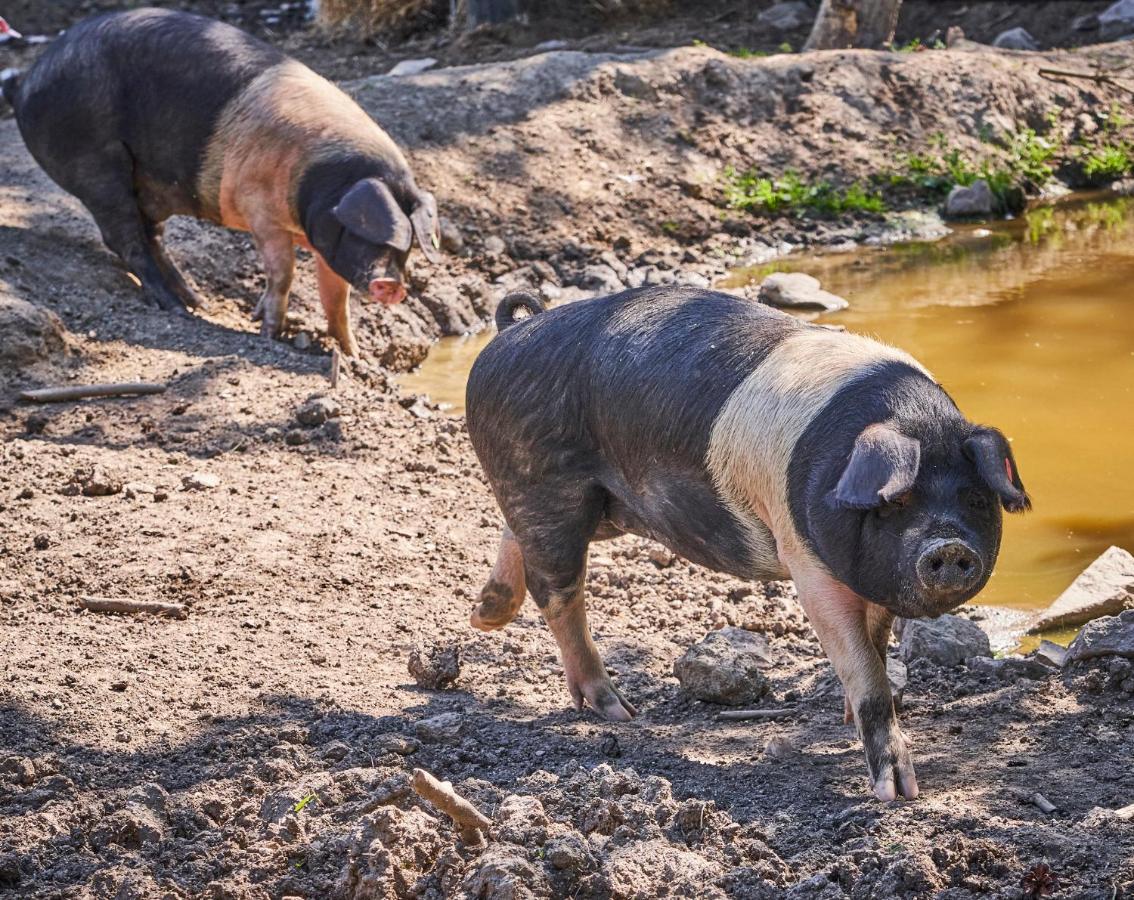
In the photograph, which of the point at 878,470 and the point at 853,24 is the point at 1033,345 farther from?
the point at 853,24

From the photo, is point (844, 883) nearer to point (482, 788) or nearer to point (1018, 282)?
point (482, 788)

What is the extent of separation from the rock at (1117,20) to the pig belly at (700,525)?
13598 millimetres

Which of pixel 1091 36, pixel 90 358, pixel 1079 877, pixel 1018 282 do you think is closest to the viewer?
pixel 1079 877

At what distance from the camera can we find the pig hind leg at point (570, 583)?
458 centimetres

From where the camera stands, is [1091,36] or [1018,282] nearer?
[1018,282]

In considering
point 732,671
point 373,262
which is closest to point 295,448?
point 373,262

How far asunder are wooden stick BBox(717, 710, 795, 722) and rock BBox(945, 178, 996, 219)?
27.9 ft

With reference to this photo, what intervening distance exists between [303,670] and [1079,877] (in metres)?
2.60

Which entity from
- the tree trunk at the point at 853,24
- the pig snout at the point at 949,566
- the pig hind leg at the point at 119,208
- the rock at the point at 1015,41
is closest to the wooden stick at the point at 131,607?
the pig snout at the point at 949,566

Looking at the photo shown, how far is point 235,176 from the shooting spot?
8391 mm

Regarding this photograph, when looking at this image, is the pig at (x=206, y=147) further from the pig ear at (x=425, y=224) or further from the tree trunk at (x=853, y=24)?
the tree trunk at (x=853, y=24)

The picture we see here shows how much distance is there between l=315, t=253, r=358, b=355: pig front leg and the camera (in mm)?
8422

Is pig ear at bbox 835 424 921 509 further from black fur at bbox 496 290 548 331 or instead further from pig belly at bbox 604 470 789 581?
black fur at bbox 496 290 548 331

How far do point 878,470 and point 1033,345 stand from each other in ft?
19.4
